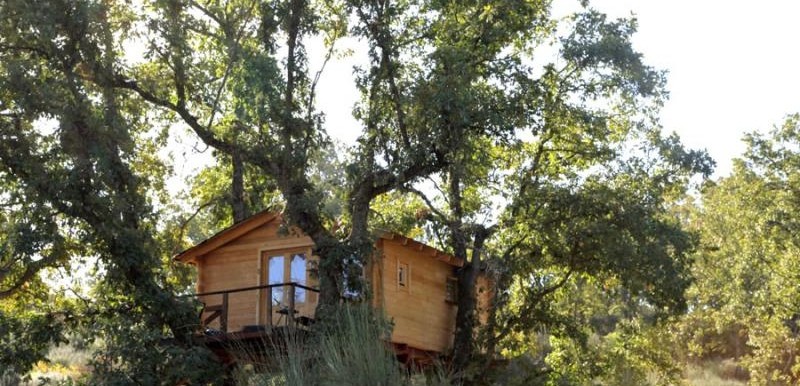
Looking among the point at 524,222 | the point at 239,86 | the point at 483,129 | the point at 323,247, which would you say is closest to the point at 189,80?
the point at 239,86

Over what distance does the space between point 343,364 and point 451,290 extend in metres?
10.9

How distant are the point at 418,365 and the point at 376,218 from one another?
3392 mm

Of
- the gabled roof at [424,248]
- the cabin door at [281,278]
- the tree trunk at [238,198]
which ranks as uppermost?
the tree trunk at [238,198]

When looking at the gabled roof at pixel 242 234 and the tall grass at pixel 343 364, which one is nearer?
the tall grass at pixel 343 364

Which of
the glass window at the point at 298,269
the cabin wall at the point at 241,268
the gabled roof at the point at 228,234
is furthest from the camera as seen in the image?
the gabled roof at the point at 228,234

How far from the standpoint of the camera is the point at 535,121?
23.7 meters

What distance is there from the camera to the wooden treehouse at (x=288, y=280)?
24.2 meters

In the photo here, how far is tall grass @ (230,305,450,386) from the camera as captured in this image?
55.0ft

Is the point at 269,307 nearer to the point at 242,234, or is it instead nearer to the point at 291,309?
the point at 291,309

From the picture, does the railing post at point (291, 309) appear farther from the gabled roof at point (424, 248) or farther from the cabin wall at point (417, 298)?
the gabled roof at point (424, 248)

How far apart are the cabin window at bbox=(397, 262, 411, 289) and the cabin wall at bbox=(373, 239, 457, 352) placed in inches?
2.2

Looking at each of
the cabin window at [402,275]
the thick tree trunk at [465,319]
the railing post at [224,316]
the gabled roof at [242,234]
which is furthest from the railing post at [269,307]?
the thick tree trunk at [465,319]

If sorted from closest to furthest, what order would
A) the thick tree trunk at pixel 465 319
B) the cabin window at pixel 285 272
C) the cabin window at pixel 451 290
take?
the cabin window at pixel 285 272 < the thick tree trunk at pixel 465 319 < the cabin window at pixel 451 290

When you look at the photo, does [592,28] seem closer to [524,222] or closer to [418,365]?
[524,222]
